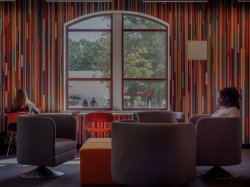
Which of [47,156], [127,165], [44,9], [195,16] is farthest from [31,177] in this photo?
[195,16]

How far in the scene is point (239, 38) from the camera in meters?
8.78

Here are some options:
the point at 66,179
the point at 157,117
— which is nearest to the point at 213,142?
the point at 157,117

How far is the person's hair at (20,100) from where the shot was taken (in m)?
7.98

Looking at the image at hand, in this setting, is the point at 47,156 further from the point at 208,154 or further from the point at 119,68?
the point at 119,68

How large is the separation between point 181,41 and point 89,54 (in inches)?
78.1

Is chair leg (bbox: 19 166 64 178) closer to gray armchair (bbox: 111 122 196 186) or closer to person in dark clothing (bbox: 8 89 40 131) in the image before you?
gray armchair (bbox: 111 122 196 186)

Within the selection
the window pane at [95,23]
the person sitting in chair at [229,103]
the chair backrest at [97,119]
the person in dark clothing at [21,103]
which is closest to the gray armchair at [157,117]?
the chair backrest at [97,119]

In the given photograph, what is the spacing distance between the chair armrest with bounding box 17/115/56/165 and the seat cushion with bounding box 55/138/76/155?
0.13 m

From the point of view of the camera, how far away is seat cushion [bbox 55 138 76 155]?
5785 mm

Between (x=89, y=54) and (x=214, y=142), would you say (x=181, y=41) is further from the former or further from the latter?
(x=214, y=142)

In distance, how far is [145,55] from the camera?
9078 millimetres

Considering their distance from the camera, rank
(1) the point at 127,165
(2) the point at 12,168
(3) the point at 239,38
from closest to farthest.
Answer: (1) the point at 127,165 → (2) the point at 12,168 → (3) the point at 239,38

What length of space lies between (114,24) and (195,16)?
1.71 m

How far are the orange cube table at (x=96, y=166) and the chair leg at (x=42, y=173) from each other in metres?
0.67
